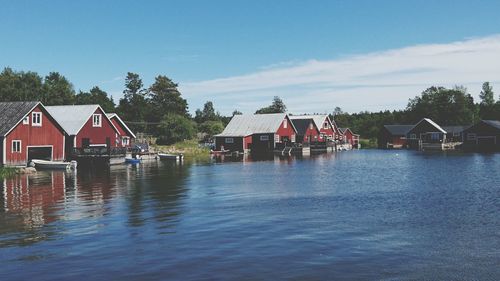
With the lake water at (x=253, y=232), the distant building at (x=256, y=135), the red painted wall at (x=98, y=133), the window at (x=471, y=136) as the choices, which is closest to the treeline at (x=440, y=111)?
the window at (x=471, y=136)

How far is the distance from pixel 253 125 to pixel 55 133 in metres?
46.1

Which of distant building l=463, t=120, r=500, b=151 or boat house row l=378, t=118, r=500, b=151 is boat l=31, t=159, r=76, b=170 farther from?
distant building l=463, t=120, r=500, b=151

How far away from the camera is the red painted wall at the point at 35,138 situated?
5147 centimetres

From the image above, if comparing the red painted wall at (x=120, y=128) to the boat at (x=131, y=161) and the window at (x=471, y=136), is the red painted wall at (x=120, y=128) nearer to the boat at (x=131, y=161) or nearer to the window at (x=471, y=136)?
the boat at (x=131, y=161)

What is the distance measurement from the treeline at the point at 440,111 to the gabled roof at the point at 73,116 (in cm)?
9307

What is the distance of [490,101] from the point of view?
567 ft

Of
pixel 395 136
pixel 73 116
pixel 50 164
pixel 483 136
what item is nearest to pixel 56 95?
pixel 73 116

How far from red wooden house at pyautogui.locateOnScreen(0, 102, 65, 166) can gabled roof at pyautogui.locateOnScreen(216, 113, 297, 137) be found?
41841mm

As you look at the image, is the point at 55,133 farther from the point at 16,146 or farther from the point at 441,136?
the point at 441,136

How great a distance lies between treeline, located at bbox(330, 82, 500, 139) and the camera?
14888cm

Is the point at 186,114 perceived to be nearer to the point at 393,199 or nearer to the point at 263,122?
the point at 263,122

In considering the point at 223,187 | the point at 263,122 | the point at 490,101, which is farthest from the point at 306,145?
the point at 490,101

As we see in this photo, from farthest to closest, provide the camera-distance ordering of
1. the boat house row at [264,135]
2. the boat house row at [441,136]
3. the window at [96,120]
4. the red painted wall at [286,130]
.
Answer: the boat house row at [441,136], the red painted wall at [286,130], the boat house row at [264,135], the window at [96,120]

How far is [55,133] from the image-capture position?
188ft
